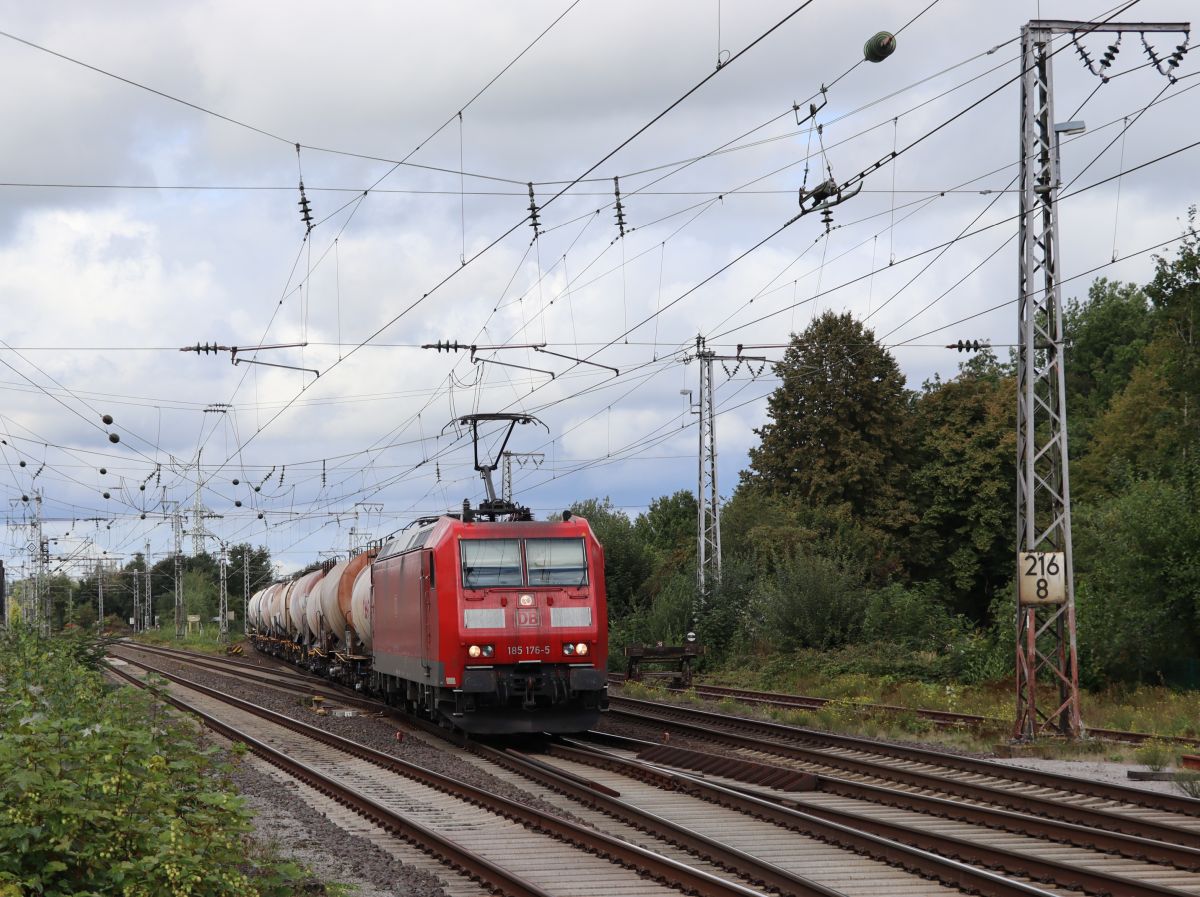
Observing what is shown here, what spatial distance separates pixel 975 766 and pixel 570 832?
5931mm

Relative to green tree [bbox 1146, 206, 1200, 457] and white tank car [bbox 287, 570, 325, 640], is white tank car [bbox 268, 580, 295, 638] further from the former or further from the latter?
green tree [bbox 1146, 206, 1200, 457]

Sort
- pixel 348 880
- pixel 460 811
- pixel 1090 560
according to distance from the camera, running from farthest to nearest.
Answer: pixel 1090 560, pixel 460 811, pixel 348 880

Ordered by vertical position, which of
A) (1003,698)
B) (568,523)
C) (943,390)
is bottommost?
(1003,698)

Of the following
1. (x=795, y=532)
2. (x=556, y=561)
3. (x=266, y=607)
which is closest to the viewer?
(x=556, y=561)

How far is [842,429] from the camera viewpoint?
168 feet

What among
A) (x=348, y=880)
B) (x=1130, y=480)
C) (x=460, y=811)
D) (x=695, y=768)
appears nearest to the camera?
(x=348, y=880)

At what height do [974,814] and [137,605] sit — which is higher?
[137,605]

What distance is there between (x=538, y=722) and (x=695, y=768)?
11.4 feet

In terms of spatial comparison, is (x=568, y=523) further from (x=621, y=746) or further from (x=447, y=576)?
(x=621, y=746)

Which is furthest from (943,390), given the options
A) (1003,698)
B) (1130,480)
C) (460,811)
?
(460,811)

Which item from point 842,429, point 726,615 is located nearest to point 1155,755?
point 726,615

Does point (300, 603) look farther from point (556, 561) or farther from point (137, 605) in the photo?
point (137, 605)

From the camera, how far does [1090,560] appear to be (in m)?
31.6

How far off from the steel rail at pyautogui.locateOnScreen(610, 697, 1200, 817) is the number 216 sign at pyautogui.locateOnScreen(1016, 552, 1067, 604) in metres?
2.73
